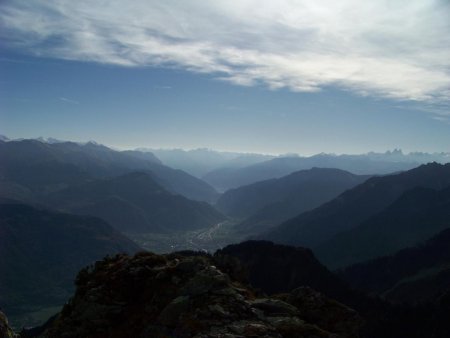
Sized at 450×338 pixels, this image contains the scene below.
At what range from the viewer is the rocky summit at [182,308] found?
108 ft

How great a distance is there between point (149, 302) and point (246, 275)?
15.0 meters

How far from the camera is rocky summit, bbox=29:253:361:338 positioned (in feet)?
108

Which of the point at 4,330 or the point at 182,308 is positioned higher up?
the point at 182,308

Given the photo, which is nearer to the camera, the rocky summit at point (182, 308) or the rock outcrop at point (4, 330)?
the rocky summit at point (182, 308)

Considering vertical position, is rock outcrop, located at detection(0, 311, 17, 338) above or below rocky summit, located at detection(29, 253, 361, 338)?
below

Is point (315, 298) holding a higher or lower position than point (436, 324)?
higher

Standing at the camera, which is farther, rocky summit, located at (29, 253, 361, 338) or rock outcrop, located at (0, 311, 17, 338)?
rock outcrop, located at (0, 311, 17, 338)

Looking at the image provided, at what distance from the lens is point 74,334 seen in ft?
124

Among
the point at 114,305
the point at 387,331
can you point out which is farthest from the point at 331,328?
the point at 387,331

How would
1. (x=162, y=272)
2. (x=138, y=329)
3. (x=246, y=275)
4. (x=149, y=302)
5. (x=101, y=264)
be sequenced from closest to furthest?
(x=138, y=329) < (x=149, y=302) < (x=162, y=272) < (x=101, y=264) < (x=246, y=275)

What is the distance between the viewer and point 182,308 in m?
34.9

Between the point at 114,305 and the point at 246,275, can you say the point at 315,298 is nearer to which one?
the point at 246,275

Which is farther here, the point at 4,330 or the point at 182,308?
the point at 4,330

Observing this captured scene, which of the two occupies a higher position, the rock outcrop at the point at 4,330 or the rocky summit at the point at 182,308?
the rocky summit at the point at 182,308
